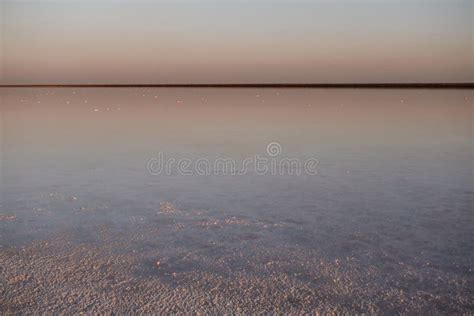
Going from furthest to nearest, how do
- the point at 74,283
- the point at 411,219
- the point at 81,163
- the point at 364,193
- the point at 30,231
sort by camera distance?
the point at 81,163, the point at 364,193, the point at 411,219, the point at 30,231, the point at 74,283

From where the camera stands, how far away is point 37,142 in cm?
974

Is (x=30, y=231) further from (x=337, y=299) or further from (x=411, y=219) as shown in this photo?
(x=411, y=219)

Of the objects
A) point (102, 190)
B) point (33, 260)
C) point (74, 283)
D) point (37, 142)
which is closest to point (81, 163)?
point (102, 190)

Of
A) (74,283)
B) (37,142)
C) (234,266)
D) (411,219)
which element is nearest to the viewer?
(74,283)

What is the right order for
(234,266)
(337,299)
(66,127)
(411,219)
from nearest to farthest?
(337,299) < (234,266) < (411,219) < (66,127)

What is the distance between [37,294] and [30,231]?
129 centimetres

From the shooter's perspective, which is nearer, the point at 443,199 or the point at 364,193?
the point at 443,199

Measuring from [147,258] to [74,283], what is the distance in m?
0.57

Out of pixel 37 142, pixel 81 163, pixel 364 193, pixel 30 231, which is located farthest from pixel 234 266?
pixel 37 142

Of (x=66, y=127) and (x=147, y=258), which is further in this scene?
(x=66, y=127)

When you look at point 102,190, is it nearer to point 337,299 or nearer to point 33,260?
point 33,260

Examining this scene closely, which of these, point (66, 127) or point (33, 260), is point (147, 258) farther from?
point (66, 127)

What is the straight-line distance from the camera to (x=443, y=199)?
4.95 metres

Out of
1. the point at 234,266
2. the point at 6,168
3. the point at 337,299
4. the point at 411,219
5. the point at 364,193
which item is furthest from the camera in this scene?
the point at 6,168
